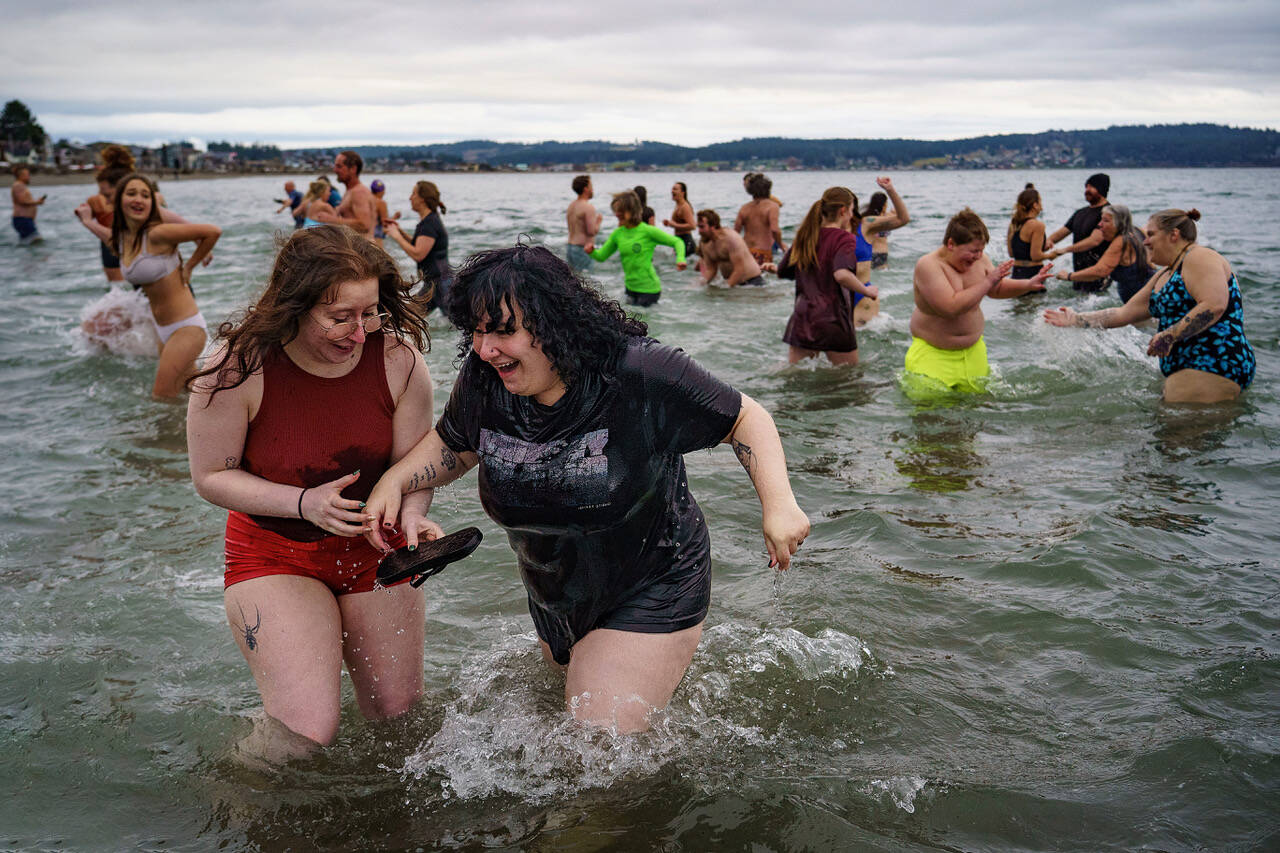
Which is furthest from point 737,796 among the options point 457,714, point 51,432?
point 51,432

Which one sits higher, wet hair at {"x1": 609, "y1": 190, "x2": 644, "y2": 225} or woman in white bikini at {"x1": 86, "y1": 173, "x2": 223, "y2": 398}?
wet hair at {"x1": 609, "y1": 190, "x2": 644, "y2": 225}

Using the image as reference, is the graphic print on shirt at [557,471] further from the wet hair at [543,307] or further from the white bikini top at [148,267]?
the white bikini top at [148,267]

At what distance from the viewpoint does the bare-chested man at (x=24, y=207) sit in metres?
24.5

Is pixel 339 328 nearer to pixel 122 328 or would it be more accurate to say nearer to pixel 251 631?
pixel 251 631

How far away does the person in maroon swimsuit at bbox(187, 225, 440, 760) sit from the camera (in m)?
3.10

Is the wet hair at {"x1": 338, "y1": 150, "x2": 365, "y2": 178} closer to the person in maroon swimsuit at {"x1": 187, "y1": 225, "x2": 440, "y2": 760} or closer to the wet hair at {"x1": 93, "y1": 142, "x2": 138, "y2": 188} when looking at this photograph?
the wet hair at {"x1": 93, "y1": 142, "x2": 138, "y2": 188}

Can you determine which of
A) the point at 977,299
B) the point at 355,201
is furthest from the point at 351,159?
the point at 977,299

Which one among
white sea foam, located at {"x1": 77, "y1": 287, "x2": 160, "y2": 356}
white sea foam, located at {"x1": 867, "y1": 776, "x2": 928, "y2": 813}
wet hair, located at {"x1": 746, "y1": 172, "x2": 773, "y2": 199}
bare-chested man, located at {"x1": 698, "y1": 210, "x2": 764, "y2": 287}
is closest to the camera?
white sea foam, located at {"x1": 867, "y1": 776, "x2": 928, "y2": 813}

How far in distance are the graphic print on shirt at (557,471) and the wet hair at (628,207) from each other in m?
10.6

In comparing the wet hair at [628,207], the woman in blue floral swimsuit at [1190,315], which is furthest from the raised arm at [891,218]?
the woman in blue floral swimsuit at [1190,315]

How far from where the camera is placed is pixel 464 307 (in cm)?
292

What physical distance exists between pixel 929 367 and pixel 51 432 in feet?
25.3

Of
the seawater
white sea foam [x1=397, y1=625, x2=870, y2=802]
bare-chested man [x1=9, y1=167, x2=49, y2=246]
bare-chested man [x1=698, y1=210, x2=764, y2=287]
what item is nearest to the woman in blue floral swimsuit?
the seawater

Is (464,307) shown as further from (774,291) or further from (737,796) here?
(774,291)
